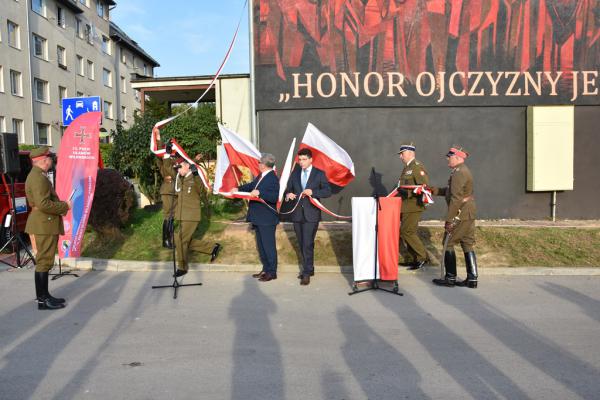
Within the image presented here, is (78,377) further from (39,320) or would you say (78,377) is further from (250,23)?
(250,23)

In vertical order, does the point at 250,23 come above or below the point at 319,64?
above

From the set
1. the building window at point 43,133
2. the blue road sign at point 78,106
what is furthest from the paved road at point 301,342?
the building window at point 43,133

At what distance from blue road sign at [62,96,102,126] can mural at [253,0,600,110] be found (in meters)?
3.32

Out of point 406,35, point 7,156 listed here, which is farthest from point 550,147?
point 7,156

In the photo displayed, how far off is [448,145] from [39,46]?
1161 inches

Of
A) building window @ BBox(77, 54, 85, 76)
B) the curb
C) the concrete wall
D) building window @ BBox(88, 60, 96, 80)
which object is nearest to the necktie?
the curb

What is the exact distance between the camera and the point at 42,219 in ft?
19.9

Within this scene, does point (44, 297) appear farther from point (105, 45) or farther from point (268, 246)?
point (105, 45)

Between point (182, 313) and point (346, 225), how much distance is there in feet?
15.7

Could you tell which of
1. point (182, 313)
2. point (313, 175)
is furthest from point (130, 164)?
point (182, 313)

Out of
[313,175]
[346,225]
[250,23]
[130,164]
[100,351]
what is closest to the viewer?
[100,351]

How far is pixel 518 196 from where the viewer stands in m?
11.0

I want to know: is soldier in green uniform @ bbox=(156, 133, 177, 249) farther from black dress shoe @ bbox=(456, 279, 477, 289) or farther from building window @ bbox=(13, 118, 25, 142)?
building window @ bbox=(13, 118, 25, 142)

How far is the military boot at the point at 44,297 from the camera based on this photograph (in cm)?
586
